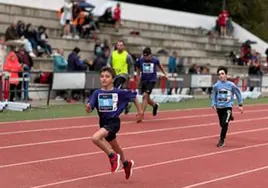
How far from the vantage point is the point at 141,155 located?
1166 centimetres

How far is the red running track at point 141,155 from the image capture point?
9.31 m

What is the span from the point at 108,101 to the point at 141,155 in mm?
2663

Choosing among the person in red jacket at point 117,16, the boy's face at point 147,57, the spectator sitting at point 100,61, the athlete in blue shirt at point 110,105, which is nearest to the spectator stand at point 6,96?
the boy's face at point 147,57

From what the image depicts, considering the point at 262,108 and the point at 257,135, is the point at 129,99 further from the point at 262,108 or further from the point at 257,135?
the point at 262,108

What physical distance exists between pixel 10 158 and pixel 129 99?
259cm

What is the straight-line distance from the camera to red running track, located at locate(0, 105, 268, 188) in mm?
9312

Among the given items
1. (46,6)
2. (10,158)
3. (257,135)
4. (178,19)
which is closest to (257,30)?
(178,19)

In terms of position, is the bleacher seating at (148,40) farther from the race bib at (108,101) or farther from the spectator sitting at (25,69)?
the race bib at (108,101)

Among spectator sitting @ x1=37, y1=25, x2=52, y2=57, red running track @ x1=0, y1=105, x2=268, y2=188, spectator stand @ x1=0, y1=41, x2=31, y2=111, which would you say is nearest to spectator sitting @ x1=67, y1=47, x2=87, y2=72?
spectator stand @ x1=0, y1=41, x2=31, y2=111

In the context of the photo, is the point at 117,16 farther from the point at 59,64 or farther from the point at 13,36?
the point at 59,64

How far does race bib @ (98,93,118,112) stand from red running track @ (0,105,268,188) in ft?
3.25

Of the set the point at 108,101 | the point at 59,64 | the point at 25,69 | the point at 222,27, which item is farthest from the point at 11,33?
the point at 222,27

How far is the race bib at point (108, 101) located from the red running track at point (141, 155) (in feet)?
3.25

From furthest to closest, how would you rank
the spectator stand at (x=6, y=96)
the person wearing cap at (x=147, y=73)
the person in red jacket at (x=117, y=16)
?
the person in red jacket at (x=117, y=16)
the spectator stand at (x=6, y=96)
the person wearing cap at (x=147, y=73)
